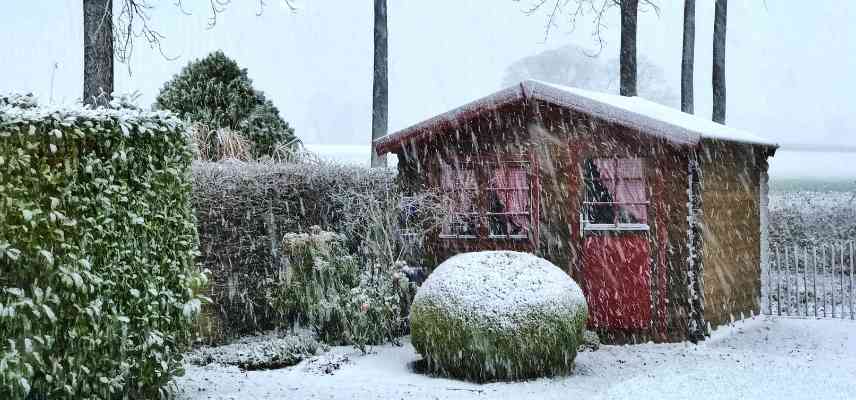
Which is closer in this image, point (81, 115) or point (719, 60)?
point (81, 115)

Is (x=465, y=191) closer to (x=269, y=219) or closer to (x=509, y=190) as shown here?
(x=509, y=190)

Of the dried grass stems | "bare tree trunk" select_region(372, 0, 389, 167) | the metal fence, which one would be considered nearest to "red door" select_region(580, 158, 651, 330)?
the dried grass stems

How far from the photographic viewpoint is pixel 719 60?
21.6 metres

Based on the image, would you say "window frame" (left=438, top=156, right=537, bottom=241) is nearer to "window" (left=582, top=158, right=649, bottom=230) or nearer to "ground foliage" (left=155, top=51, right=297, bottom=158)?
"window" (left=582, top=158, right=649, bottom=230)

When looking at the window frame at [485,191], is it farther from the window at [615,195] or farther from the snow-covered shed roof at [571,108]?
the window at [615,195]

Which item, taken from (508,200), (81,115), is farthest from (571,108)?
(81,115)

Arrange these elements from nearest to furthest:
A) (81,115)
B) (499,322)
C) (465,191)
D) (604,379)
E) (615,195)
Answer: (81,115) < (499,322) < (604,379) < (615,195) < (465,191)

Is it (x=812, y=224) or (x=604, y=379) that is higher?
(x=812, y=224)

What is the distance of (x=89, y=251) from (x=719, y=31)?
18.0 meters

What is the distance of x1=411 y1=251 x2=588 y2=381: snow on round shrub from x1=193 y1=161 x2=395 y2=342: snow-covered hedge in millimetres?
3323

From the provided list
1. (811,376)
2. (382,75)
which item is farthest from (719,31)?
(811,376)

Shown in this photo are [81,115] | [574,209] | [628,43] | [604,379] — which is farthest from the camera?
[628,43]

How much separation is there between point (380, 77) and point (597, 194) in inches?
279

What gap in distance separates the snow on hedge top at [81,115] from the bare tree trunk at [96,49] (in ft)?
21.3
